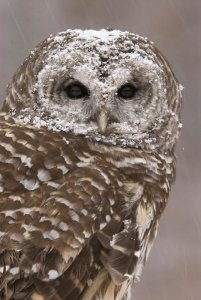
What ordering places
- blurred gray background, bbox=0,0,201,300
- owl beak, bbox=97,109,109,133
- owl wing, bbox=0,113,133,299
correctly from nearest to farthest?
owl wing, bbox=0,113,133,299, owl beak, bbox=97,109,109,133, blurred gray background, bbox=0,0,201,300

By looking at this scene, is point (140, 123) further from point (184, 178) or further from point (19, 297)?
point (184, 178)

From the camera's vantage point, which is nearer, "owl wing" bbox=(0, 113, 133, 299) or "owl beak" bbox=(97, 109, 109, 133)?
"owl wing" bbox=(0, 113, 133, 299)

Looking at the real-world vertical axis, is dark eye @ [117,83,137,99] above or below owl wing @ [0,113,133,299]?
above

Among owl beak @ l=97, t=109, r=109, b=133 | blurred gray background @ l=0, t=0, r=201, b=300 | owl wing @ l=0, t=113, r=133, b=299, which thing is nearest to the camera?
owl wing @ l=0, t=113, r=133, b=299

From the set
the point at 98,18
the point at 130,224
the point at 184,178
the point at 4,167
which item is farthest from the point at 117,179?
the point at 98,18

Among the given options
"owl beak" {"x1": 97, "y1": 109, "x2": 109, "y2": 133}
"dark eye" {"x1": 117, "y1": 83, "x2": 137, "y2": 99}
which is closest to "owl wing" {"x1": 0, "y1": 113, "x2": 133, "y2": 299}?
"owl beak" {"x1": 97, "y1": 109, "x2": 109, "y2": 133}

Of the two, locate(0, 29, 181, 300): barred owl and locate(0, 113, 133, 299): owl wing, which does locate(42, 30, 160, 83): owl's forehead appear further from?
locate(0, 113, 133, 299): owl wing

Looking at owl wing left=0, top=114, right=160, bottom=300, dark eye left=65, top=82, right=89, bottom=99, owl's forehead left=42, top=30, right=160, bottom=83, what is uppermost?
owl's forehead left=42, top=30, right=160, bottom=83

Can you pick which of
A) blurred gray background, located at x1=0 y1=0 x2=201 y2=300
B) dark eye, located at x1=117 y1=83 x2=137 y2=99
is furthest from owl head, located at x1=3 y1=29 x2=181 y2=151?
blurred gray background, located at x1=0 y1=0 x2=201 y2=300

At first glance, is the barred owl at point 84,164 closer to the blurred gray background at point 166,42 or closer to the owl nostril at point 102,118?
the owl nostril at point 102,118
